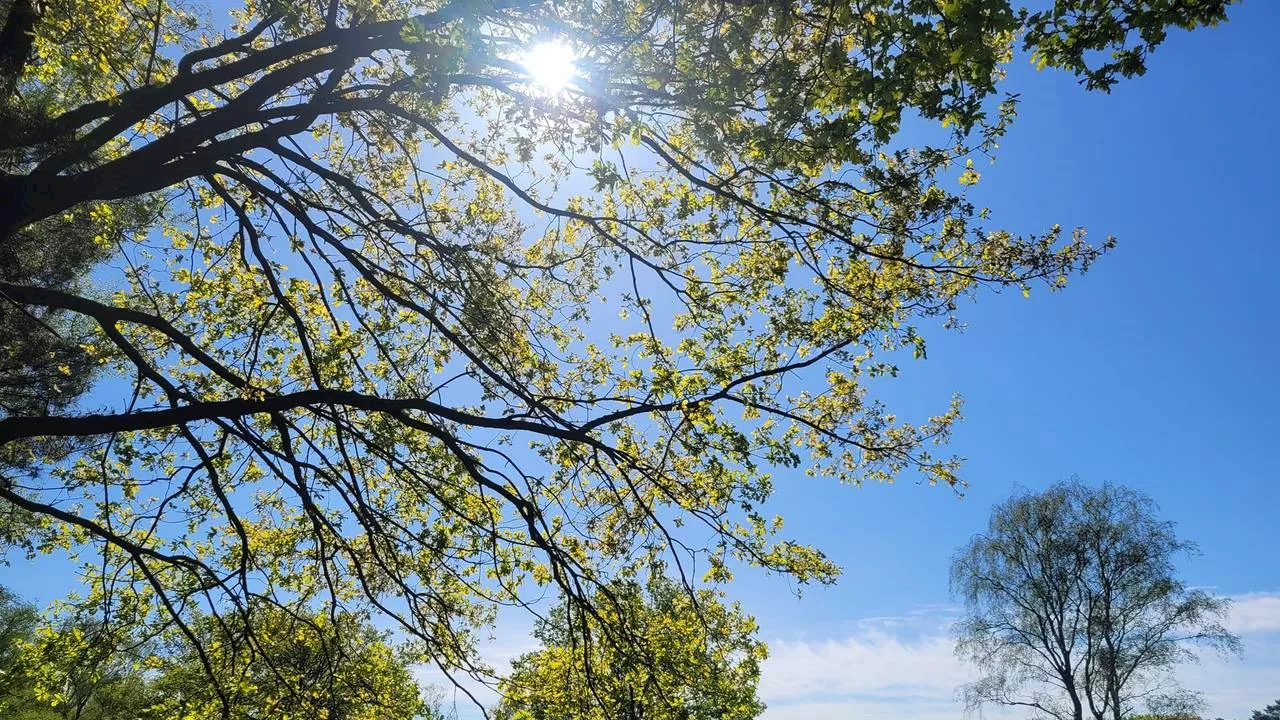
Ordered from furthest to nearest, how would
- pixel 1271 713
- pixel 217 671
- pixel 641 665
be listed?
pixel 1271 713, pixel 217 671, pixel 641 665

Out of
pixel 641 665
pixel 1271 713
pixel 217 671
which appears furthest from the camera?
pixel 1271 713

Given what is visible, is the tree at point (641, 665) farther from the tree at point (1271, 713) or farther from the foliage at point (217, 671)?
the tree at point (1271, 713)

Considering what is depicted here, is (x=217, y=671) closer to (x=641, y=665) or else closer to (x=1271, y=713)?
(x=641, y=665)

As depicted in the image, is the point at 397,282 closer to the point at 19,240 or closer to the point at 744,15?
the point at 19,240

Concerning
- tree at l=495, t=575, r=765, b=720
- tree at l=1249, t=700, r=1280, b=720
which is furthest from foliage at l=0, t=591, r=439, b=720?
tree at l=1249, t=700, r=1280, b=720

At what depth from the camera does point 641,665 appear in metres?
6.90

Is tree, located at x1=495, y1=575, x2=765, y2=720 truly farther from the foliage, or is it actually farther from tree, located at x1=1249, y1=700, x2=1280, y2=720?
tree, located at x1=1249, y1=700, x2=1280, y2=720

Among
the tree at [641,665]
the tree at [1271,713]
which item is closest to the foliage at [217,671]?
the tree at [641,665]

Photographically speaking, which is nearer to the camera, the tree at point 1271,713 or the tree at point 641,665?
the tree at point 641,665

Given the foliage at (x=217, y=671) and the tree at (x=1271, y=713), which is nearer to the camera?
the foliage at (x=217, y=671)

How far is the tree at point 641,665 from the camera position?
662 centimetres

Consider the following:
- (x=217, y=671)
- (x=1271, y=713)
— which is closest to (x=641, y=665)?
(x=217, y=671)

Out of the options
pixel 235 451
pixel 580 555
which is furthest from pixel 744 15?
pixel 235 451

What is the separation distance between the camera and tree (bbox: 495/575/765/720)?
21.7 feet
